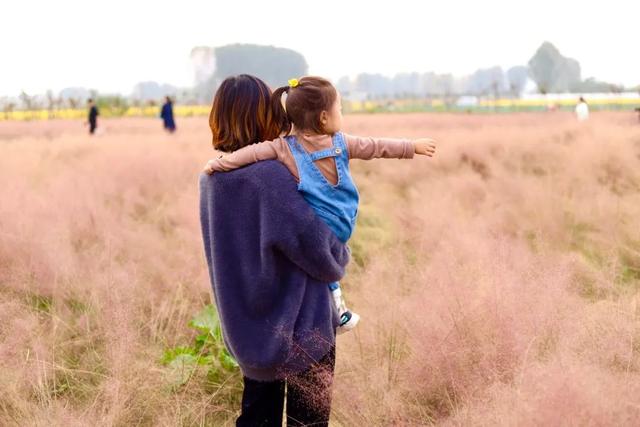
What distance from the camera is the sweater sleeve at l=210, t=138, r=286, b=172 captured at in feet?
6.55

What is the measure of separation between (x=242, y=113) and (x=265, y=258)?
42cm

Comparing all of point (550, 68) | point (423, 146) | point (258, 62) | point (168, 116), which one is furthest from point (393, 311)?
point (550, 68)

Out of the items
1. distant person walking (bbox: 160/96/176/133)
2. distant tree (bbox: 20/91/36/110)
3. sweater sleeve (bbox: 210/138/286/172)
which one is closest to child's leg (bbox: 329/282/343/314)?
sweater sleeve (bbox: 210/138/286/172)

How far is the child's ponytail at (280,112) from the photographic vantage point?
205cm

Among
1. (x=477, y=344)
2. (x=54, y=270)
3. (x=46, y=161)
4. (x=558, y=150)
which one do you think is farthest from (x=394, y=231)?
(x=46, y=161)

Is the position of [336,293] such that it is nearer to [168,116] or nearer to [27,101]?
[168,116]

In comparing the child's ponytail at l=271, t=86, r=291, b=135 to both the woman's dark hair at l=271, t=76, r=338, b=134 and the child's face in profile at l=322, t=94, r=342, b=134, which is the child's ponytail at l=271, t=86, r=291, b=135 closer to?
the woman's dark hair at l=271, t=76, r=338, b=134

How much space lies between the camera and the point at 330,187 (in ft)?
6.66

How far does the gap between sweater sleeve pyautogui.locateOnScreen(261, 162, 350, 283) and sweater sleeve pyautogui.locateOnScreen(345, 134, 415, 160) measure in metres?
0.21

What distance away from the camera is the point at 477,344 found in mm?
2609

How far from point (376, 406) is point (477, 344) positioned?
0.46 metres

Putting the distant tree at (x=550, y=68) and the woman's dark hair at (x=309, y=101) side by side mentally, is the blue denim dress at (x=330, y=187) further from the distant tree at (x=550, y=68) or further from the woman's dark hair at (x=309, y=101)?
the distant tree at (x=550, y=68)

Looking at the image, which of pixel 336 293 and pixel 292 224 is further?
pixel 336 293

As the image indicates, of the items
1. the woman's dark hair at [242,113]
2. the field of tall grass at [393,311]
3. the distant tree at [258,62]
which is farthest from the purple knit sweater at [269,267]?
the distant tree at [258,62]
